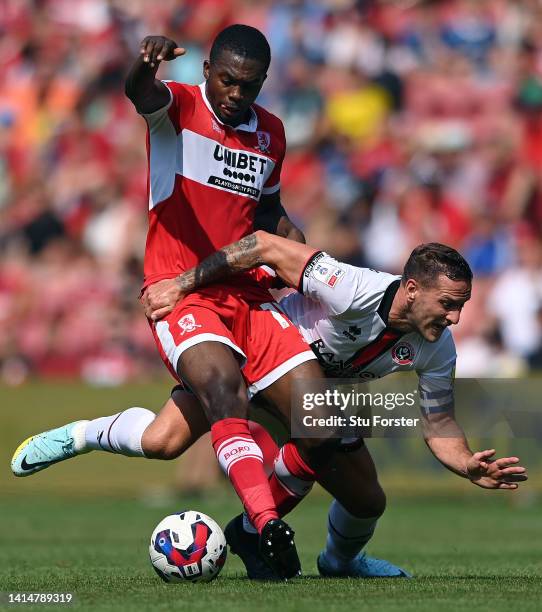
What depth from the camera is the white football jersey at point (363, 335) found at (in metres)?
7.51

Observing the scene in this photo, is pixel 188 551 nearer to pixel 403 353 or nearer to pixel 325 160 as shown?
pixel 403 353

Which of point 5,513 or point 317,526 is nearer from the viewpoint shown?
point 317,526

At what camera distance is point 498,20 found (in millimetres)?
17984

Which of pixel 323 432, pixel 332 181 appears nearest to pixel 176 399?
pixel 323 432

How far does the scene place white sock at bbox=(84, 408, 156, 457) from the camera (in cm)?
771

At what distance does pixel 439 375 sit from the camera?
308 inches

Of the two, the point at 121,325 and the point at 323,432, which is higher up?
the point at 121,325

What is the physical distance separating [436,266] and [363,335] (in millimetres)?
639

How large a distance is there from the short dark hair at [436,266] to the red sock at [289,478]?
50.0 inches

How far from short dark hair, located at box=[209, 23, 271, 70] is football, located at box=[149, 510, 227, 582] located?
8.84 ft

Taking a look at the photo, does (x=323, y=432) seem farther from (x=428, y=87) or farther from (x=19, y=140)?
(x=19, y=140)

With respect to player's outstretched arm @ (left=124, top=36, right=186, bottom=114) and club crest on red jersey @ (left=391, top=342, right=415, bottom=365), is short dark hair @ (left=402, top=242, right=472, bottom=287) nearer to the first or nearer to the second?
club crest on red jersey @ (left=391, top=342, right=415, bottom=365)

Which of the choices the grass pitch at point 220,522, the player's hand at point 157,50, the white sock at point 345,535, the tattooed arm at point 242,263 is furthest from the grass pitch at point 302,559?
the player's hand at point 157,50

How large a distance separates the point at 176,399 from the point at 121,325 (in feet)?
28.1
